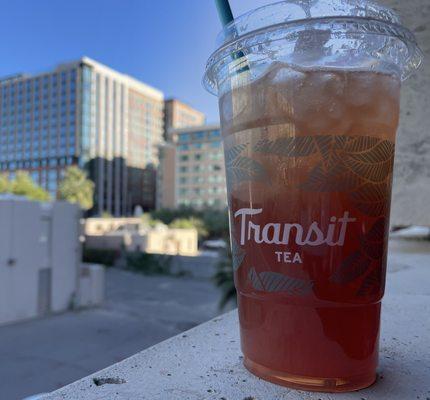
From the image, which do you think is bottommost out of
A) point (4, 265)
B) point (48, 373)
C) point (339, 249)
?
point (48, 373)

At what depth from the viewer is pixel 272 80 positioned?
59 centimetres

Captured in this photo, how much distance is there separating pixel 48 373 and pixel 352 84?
819 cm

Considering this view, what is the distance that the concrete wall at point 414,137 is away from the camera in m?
1.48

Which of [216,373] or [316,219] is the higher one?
[316,219]

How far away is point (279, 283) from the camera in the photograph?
1.86ft

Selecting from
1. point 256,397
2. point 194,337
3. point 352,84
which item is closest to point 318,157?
point 352,84

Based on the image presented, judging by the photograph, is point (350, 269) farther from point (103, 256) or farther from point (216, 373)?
point (103, 256)

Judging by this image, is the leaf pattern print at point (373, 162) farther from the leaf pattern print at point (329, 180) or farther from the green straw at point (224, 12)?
the green straw at point (224, 12)

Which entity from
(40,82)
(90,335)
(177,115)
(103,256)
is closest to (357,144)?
(90,335)

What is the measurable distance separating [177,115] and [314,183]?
233 ft

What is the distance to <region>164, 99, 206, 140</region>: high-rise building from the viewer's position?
69.6 m

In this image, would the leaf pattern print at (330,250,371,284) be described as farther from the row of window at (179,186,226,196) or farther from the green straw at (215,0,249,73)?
the row of window at (179,186,226,196)

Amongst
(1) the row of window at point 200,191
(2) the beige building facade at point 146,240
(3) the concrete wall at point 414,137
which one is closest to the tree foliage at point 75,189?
(1) the row of window at point 200,191

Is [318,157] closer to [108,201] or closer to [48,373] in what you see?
[48,373]
